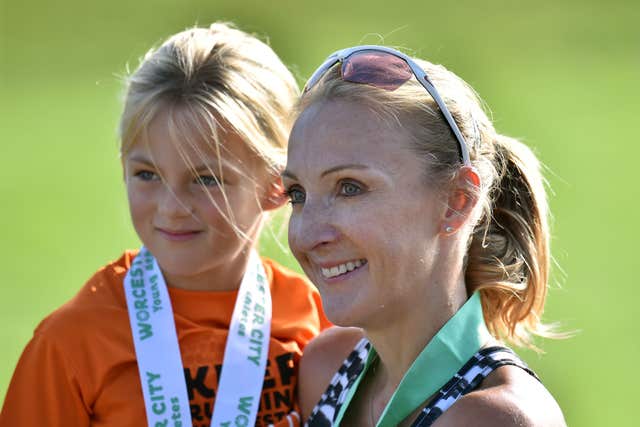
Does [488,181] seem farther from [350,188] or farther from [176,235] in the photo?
[176,235]

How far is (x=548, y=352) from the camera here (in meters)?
7.91

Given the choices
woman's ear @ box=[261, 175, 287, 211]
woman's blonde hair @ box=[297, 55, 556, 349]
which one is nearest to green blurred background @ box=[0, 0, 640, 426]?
woman's ear @ box=[261, 175, 287, 211]

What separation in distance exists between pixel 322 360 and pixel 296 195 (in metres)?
0.81

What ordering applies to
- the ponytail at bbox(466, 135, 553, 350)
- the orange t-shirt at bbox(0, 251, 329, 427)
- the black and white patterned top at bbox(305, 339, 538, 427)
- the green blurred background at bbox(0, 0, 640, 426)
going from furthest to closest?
the green blurred background at bbox(0, 0, 640, 426) < the orange t-shirt at bbox(0, 251, 329, 427) < the ponytail at bbox(466, 135, 553, 350) < the black and white patterned top at bbox(305, 339, 538, 427)

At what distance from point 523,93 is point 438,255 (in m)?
10.4

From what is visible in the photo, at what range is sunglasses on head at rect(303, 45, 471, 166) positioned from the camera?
130 inches

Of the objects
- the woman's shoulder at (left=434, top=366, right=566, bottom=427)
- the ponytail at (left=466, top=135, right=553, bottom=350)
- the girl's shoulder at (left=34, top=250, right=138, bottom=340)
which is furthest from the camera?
the girl's shoulder at (left=34, top=250, right=138, bottom=340)

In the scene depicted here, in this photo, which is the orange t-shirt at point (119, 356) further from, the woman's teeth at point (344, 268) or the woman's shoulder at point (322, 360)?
the woman's teeth at point (344, 268)

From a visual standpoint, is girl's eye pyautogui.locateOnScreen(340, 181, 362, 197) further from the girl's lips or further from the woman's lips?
the girl's lips

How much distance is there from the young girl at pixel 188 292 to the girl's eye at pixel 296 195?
26.8 inches

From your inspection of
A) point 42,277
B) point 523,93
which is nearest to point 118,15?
point 523,93

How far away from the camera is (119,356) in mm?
3885

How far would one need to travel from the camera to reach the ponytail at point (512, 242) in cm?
350

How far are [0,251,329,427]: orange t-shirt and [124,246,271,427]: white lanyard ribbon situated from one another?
0.15 ft
